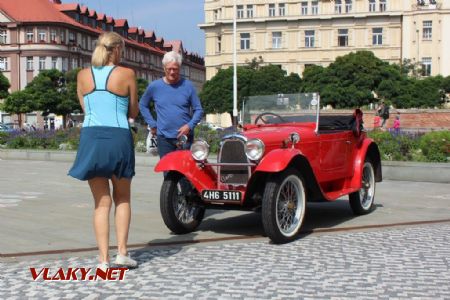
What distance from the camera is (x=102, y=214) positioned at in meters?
5.63

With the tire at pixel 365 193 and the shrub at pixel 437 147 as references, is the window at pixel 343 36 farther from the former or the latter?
the tire at pixel 365 193

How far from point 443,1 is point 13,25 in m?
56.6

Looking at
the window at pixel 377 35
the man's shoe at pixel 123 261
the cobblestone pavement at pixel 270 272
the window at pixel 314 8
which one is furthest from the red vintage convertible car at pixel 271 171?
the window at pixel 314 8

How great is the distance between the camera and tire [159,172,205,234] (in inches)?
304

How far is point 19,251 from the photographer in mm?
6730

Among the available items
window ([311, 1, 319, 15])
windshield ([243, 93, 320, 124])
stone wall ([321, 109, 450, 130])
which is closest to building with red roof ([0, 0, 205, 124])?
window ([311, 1, 319, 15])

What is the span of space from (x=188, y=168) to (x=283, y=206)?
1.19m

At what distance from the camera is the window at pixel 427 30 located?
8250cm

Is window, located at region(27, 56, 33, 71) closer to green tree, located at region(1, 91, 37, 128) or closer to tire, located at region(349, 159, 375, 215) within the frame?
green tree, located at region(1, 91, 37, 128)

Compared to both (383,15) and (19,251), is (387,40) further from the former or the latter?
(19,251)

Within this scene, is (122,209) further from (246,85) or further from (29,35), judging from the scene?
(29,35)

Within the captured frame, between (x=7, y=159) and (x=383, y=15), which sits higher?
(x=383, y=15)

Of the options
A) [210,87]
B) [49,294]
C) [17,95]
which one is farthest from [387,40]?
[49,294]

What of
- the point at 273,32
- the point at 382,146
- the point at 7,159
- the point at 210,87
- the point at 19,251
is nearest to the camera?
the point at 19,251
